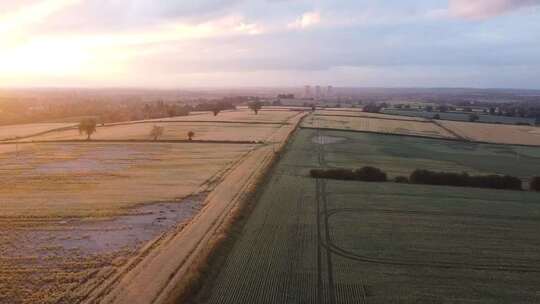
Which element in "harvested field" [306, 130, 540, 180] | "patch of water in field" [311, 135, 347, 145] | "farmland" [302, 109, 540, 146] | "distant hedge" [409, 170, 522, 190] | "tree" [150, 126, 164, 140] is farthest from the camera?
"farmland" [302, 109, 540, 146]

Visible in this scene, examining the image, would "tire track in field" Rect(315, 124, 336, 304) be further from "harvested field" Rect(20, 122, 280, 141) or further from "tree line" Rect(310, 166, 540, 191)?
"harvested field" Rect(20, 122, 280, 141)

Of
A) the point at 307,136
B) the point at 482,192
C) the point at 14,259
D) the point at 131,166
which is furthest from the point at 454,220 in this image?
the point at 307,136

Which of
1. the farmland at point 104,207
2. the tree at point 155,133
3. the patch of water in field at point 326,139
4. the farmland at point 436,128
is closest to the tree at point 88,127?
the farmland at point 104,207

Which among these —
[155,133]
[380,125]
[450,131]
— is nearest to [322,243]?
[155,133]

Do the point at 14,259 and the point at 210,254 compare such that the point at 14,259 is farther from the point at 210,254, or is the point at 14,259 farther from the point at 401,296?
the point at 401,296

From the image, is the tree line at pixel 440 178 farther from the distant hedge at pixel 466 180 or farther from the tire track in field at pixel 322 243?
the tire track in field at pixel 322 243

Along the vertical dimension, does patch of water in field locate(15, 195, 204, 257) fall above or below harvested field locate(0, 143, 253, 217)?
below

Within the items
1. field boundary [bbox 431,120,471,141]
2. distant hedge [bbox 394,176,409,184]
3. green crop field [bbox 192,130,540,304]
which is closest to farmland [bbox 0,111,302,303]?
green crop field [bbox 192,130,540,304]

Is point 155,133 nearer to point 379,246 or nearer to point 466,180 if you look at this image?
point 466,180
